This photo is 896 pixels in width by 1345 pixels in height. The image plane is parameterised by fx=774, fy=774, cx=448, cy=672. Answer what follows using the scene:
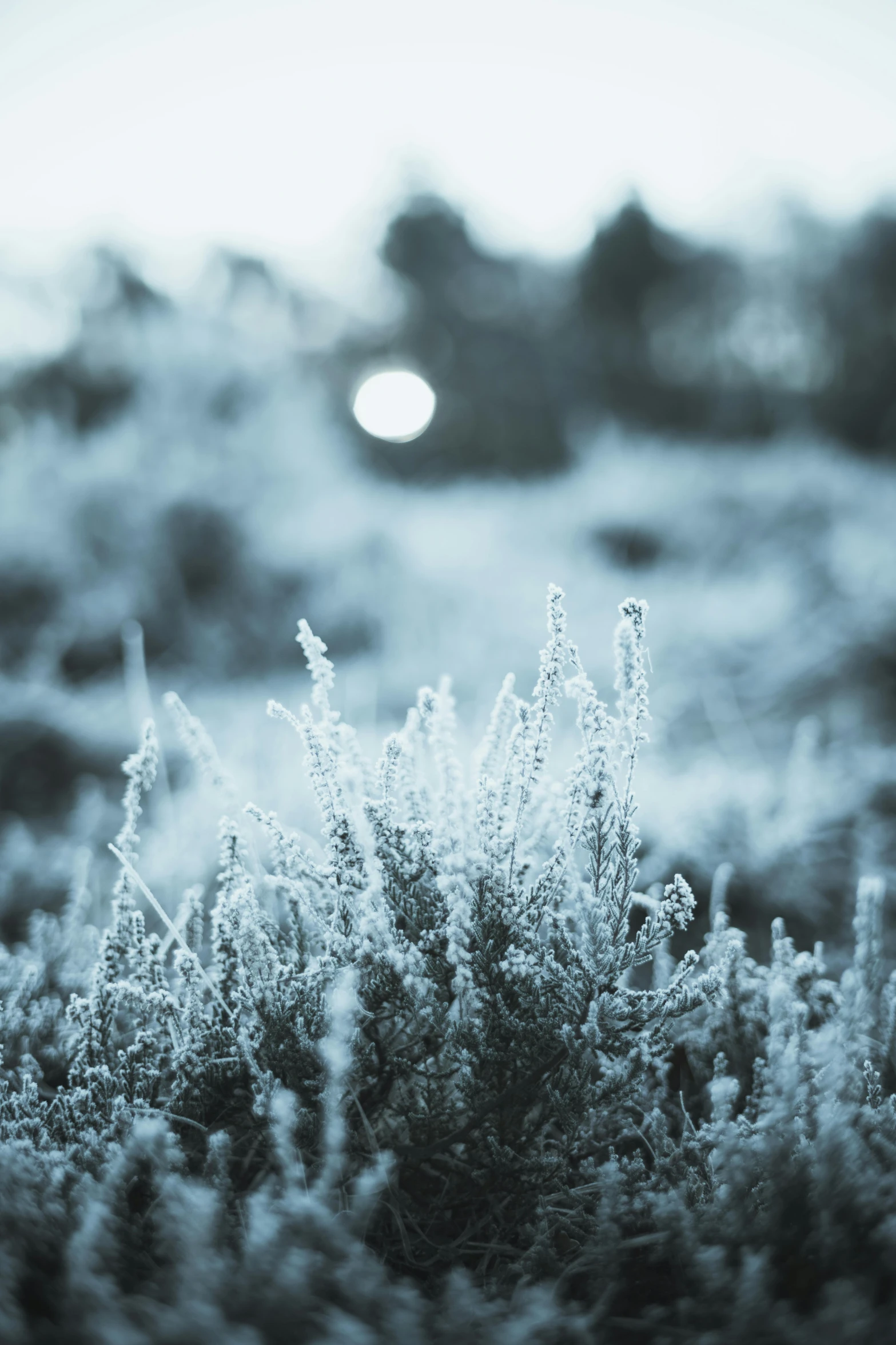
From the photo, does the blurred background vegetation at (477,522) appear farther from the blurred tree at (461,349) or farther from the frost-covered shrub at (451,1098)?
the frost-covered shrub at (451,1098)

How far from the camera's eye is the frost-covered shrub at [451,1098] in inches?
22.6

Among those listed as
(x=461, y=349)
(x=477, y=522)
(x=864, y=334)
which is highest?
(x=461, y=349)

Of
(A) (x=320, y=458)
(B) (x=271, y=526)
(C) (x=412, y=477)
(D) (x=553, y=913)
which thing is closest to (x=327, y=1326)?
(D) (x=553, y=913)

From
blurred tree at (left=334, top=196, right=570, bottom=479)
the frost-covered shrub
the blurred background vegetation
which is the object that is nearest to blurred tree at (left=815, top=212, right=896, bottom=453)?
the blurred background vegetation

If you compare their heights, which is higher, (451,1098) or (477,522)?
(477,522)

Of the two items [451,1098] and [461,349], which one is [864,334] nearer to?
[461,349]

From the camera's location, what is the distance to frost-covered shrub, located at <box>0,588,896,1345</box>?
22.6 inches

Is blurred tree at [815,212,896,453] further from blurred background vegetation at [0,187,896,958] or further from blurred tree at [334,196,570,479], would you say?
blurred tree at [334,196,570,479]

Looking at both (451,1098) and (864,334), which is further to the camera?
(864,334)

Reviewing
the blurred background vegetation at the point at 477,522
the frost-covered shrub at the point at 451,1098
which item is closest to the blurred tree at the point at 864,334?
the blurred background vegetation at the point at 477,522

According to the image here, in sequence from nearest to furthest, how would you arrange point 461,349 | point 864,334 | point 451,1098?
point 451,1098 < point 864,334 < point 461,349

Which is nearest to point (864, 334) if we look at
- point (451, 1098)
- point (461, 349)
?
point (461, 349)

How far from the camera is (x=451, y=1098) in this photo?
2.77ft

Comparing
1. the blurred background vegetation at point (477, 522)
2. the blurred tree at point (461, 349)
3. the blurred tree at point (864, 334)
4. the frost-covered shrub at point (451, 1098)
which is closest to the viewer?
the frost-covered shrub at point (451, 1098)
